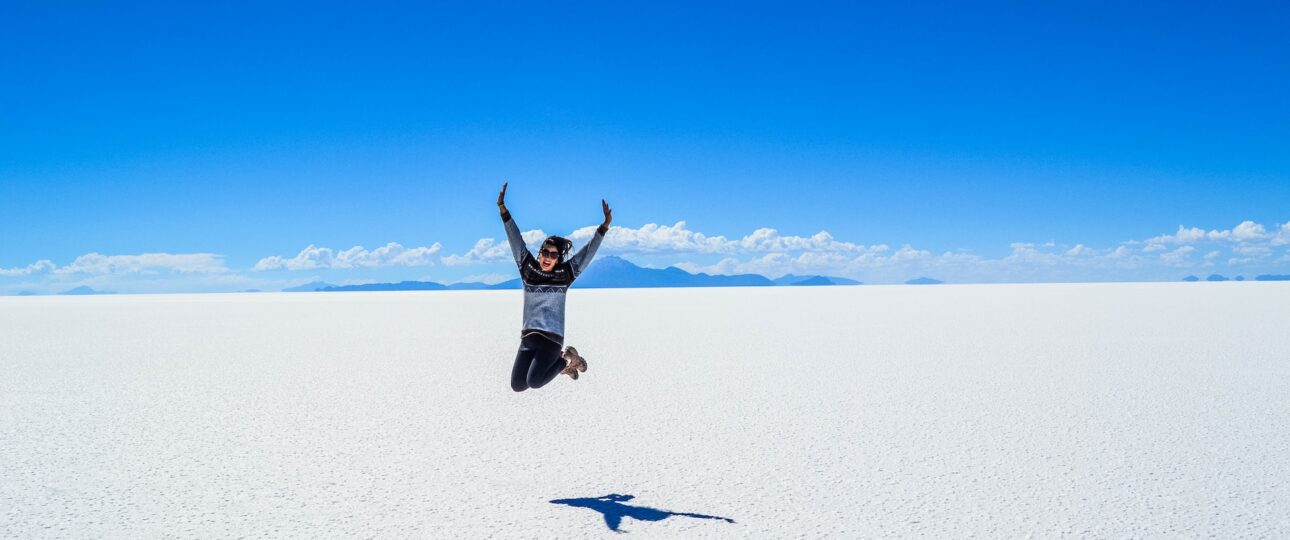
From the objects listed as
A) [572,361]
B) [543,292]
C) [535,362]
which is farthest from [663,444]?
[543,292]

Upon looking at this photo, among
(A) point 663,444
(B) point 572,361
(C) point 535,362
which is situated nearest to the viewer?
(C) point 535,362

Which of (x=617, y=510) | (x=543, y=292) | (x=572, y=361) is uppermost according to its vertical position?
(x=543, y=292)

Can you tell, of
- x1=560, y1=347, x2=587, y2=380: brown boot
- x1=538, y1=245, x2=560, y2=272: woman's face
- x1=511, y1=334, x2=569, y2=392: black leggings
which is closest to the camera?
x1=538, y1=245, x2=560, y2=272: woman's face

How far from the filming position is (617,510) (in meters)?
4.64

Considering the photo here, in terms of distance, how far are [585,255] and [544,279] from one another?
32 cm

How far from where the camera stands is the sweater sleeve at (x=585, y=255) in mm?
5566

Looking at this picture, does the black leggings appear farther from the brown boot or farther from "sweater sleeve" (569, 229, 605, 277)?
"sweater sleeve" (569, 229, 605, 277)

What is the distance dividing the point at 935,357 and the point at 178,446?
9.94m

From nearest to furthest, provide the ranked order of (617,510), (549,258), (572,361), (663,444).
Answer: (617,510)
(549,258)
(572,361)
(663,444)

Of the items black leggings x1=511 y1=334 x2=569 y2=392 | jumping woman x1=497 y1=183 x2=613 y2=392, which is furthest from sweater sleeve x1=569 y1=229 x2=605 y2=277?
black leggings x1=511 y1=334 x2=569 y2=392

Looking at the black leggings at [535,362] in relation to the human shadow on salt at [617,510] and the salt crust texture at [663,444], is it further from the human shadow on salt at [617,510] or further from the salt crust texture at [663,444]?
the human shadow on salt at [617,510]

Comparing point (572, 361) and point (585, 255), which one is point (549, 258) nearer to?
point (585, 255)

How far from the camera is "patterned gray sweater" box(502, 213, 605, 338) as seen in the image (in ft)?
18.1

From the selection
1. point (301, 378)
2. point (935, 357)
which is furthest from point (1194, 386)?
point (301, 378)
